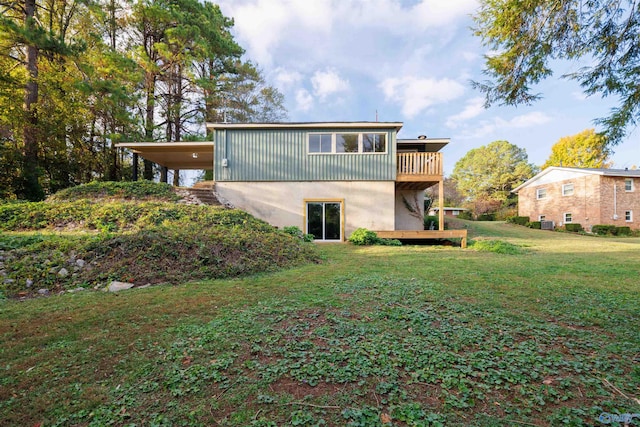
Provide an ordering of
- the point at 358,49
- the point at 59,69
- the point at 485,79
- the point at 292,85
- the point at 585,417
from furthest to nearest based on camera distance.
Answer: the point at 292,85 < the point at 59,69 < the point at 358,49 < the point at 485,79 < the point at 585,417

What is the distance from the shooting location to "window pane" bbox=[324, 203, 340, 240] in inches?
480

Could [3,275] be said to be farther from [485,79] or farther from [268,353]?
[485,79]

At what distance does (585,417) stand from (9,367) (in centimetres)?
400

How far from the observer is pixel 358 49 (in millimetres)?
13516

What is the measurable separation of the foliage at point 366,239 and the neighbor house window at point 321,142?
3.80 meters

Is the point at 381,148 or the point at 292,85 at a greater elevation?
the point at 292,85

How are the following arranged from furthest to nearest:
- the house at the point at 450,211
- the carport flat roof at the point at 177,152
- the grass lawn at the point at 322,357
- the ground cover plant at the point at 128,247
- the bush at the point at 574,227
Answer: the house at the point at 450,211, the bush at the point at 574,227, the carport flat roof at the point at 177,152, the ground cover plant at the point at 128,247, the grass lawn at the point at 322,357

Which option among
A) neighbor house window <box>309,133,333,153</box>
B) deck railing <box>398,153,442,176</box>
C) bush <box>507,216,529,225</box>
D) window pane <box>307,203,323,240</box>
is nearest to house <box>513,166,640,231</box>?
bush <box>507,216,529,225</box>

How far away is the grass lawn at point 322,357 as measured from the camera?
1744 millimetres

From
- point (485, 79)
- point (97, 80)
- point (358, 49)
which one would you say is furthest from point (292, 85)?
point (485, 79)

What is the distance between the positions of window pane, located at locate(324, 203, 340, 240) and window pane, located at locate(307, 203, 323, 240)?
26 cm

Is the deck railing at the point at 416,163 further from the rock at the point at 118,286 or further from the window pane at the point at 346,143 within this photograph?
the rock at the point at 118,286

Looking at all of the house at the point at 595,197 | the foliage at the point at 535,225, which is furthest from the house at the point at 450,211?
the house at the point at 595,197

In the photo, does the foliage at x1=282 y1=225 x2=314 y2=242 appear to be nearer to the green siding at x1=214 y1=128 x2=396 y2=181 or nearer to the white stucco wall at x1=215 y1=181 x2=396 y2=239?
the white stucco wall at x1=215 y1=181 x2=396 y2=239
